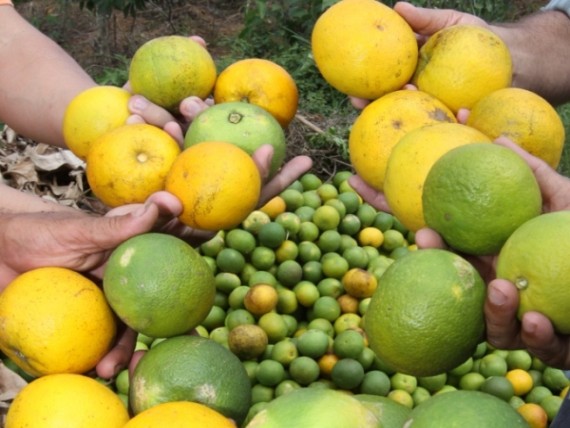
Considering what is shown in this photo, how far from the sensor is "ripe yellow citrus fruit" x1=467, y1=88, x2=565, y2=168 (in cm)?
176

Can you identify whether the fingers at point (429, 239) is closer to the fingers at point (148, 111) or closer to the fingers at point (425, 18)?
the fingers at point (425, 18)

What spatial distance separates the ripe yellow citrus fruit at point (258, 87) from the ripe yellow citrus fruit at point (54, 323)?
889 millimetres


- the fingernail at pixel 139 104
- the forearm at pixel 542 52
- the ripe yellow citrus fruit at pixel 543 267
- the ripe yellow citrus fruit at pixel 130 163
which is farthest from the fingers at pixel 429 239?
the forearm at pixel 542 52

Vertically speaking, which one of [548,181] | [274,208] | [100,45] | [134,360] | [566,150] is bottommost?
[100,45]

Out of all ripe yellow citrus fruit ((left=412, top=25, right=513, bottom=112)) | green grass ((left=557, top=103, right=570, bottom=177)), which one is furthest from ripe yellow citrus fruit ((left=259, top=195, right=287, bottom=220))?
green grass ((left=557, top=103, right=570, bottom=177))

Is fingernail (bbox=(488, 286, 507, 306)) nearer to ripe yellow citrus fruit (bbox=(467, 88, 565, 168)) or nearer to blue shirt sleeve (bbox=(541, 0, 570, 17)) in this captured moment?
ripe yellow citrus fruit (bbox=(467, 88, 565, 168))

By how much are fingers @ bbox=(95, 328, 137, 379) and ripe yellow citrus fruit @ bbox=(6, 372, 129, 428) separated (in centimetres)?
16

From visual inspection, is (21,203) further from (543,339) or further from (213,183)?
(543,339)

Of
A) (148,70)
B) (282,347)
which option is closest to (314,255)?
(282,347)

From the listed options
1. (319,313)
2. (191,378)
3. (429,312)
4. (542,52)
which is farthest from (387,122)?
(319,313)

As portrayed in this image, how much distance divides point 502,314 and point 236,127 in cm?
102

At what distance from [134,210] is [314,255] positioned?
2.13m

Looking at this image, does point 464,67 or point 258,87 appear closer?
point 464,67

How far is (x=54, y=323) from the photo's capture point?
1.59m
